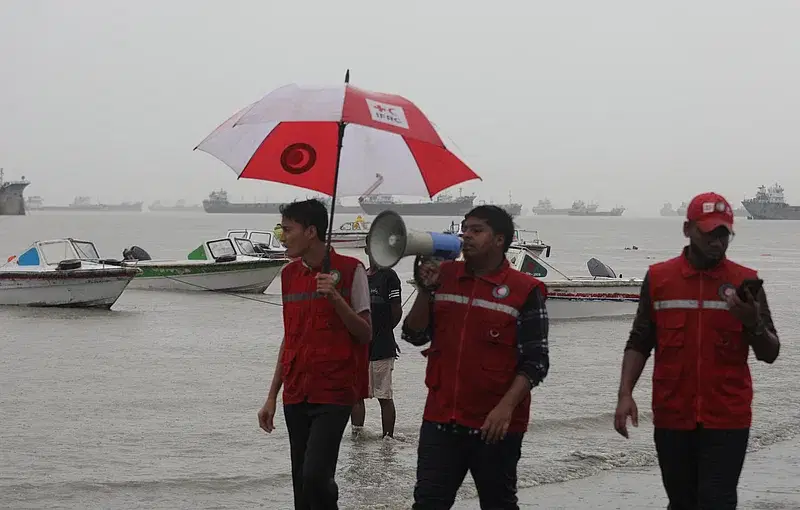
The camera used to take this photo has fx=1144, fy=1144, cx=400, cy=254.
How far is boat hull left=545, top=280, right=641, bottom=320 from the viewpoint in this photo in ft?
74.9

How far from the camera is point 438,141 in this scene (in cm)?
550

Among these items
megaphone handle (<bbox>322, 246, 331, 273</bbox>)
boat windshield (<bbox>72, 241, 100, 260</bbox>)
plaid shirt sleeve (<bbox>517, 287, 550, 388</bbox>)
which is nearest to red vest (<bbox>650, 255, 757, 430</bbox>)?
plaid shirt sleeve (<bbox>517, 287, 550, 388</bbox>)

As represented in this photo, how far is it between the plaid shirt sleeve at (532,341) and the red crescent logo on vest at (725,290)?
0.70 meters

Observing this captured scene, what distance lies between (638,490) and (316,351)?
12.5 feet

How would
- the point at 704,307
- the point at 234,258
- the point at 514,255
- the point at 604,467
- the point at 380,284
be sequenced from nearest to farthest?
the point at 704,307, the point at 380,284, the point at 604,467, the point at 514,255, the point at 234,258

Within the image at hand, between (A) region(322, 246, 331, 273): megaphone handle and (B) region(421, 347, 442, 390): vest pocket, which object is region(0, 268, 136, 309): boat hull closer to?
(A) region(322, 246, 331, 273): megaphone handle

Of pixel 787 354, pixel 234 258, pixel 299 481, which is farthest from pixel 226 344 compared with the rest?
pixel 299 481

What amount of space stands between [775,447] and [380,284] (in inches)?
160

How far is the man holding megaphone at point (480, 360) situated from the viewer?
4672 millimetres

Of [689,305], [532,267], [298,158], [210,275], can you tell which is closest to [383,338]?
[298,158]

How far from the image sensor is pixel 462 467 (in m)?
4.78

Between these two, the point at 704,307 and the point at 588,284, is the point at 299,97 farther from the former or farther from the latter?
the point at 588,284

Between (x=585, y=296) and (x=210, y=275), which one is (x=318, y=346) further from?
(x=210, y=275)

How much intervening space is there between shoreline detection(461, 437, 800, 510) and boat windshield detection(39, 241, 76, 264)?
61.7ft
